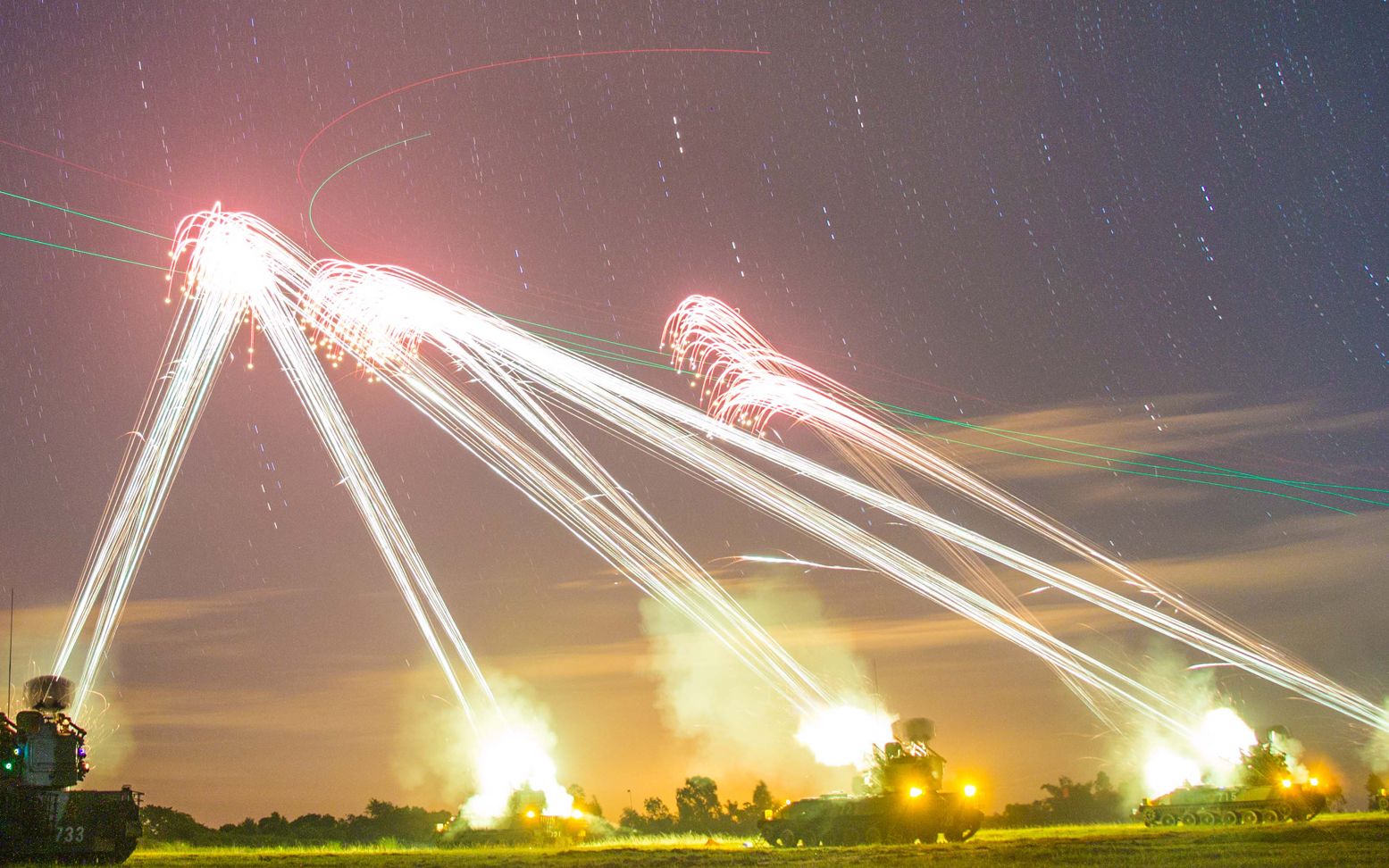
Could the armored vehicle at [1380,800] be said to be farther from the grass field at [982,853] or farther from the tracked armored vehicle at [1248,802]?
the grass field at [982,853]

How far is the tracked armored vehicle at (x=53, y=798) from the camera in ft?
84.5

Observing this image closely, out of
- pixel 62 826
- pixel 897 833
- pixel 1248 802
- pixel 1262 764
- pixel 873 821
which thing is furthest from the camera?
pixel 1262 764

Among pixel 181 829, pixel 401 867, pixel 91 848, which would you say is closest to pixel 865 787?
pixel 401 867

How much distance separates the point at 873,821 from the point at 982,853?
291 inches

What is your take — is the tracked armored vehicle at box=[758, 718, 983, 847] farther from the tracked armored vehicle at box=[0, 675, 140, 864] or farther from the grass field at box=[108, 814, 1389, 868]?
the tracked armored vehicle at box=[0, 675, 140, 864]

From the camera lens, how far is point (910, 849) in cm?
2677

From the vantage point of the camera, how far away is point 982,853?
2380 centimetres

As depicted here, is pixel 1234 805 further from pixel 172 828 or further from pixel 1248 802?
pixel 172 828

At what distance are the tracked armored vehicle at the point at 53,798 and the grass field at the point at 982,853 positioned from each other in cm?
135

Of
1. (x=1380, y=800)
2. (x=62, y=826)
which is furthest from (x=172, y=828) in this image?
(x=1380, y=800)

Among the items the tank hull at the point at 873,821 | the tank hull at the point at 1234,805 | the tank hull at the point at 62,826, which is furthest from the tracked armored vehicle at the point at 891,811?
the tank hull at the point at 62,826

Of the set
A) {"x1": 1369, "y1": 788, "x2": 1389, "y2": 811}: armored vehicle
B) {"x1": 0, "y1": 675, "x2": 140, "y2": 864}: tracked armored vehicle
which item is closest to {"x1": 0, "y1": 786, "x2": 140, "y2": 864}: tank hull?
{"x1": 0, "y1": 675, "x2": 140, "y2": 864}: tracked armored vehicle

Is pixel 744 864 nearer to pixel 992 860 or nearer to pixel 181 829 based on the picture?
pixel 992 860

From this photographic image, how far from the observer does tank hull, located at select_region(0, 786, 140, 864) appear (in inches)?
1010
